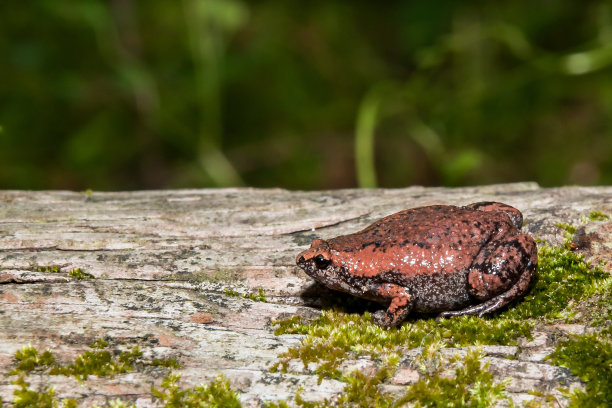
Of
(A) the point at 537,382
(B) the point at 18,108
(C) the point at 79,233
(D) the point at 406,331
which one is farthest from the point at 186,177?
(A) the point at 537,382

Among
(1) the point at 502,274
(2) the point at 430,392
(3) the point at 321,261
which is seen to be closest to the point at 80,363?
(3) the point at 321,261

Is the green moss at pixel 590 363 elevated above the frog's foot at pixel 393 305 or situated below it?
below

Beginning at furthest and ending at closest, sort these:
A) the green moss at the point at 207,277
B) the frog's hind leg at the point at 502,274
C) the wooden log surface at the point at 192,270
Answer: the green moss at the point at 207,277, the frog's hind leg at the point at 502,274, the wooden log surface at the point at 192,270

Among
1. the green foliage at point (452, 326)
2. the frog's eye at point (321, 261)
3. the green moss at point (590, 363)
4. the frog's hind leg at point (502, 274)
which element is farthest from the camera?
the frog's eye at point (321, 261)

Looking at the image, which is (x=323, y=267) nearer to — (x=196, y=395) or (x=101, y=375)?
(x=196, y=395)

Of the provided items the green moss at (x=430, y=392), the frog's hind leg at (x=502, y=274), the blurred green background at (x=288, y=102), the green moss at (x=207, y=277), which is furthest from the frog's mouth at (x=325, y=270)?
the blurred green background at (x=288, y=102)

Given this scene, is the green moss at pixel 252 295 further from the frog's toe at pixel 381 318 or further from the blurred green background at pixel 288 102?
the blurred green background at pixel 288 102
